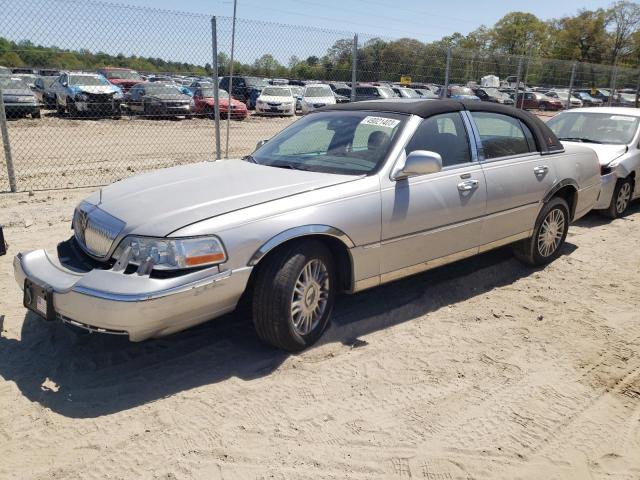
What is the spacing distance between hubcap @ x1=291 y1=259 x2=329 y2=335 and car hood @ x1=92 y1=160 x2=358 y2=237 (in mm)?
533

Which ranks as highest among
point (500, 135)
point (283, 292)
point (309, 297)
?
point (500, 135)

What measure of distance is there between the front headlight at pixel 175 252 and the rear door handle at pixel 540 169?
3.26 metres

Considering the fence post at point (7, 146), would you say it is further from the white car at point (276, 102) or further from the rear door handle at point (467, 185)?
the white car at point (276, 102)

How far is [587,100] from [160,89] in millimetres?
18584

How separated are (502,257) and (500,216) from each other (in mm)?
1187

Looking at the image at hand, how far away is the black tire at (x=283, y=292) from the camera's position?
3.49 meters

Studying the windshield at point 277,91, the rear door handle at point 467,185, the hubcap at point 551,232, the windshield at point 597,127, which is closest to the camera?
the rear door handle at point 467,185

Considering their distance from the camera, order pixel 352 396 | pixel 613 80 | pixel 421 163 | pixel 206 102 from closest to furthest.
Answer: pixel 352 396
pixel 421 163
pixel 206 102
pixel 613 80

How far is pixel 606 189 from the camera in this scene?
24.4ft

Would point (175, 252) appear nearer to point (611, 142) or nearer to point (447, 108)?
point (447, 108)

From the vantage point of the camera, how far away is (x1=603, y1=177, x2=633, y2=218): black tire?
7773 mm

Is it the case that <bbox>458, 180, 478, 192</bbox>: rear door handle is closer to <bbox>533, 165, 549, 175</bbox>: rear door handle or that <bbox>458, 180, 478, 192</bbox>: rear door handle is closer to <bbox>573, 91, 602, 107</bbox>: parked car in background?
<bbox>533, 165, 549, 175</bbox>: rear door handle

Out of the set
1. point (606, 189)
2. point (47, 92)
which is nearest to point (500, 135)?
point (606, 189)

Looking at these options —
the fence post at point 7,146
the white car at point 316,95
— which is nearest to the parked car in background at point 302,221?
the fence post at point 7,146
